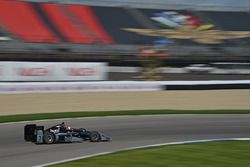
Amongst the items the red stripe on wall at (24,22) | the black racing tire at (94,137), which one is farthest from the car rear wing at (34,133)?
the red stripe on wall at (24,22)

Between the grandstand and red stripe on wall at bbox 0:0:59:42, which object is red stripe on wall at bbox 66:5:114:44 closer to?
the grandstand

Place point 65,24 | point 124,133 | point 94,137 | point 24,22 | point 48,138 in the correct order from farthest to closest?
1. point 65,24
2. point 24,22
3. point 124,133
4. point 94,137
5. point 48,138

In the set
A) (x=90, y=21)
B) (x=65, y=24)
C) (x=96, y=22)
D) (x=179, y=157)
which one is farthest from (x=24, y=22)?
(x=179, y=157)

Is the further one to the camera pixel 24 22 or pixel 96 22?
pixel 96 22

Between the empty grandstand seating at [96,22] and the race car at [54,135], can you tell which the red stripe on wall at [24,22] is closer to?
the empty grandstand seating at [96,22]

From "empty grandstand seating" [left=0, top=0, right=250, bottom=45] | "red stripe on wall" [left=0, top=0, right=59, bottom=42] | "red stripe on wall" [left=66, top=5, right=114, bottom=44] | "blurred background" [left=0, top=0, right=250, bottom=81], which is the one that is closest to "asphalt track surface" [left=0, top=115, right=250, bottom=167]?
"blurred background" [left=0, top=0, right=250, bottom=81]

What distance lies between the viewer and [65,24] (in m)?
42.9

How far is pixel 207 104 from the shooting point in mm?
20250

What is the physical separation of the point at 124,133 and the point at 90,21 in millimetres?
32741

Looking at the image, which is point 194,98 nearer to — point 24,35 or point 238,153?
point 238,153

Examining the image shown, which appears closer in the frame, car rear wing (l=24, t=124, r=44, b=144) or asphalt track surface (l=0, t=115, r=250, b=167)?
asphalt track surface (l=0, t=115, r=250, b=167)

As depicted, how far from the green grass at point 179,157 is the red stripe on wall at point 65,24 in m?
31.6

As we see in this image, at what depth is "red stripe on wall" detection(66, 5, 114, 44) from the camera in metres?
42.5

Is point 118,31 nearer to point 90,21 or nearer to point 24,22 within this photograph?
point 90,21
